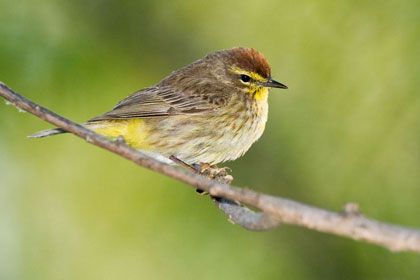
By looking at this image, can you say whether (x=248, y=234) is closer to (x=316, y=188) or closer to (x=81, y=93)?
(x=316, y=188)

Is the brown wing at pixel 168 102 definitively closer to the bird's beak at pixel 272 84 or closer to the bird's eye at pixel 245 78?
the bird's eye at pixel 245 78

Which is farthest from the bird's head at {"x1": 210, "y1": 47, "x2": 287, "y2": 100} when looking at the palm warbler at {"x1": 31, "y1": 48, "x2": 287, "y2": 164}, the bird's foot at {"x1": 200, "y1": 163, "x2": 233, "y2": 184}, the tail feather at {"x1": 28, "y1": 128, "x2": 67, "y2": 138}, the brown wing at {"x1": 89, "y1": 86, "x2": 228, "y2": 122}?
the tail feather at {"x1": 28, "y1": 128, "x2": 67, "y2": 138}

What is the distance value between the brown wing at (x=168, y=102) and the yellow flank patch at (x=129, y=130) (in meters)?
0.07

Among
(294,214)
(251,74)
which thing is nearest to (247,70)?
(251,74)

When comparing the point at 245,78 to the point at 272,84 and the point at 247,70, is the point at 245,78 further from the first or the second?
the point at 272,84

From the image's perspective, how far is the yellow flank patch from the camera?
3264 mm

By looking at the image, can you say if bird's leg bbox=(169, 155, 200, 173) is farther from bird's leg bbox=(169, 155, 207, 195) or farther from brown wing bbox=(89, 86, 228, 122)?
brown wing bbox=(89, 86, 228, 122)

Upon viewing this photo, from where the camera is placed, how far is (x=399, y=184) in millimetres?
2260

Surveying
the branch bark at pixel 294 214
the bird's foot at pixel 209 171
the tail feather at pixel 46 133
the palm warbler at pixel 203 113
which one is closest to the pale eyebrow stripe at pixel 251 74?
the palm warbler at pixel 203 113

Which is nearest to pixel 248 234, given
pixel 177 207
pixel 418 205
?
pixel 177 207

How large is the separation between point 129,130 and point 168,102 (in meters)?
0.46

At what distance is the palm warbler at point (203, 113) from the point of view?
330 centimetres

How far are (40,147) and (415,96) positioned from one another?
1603mm

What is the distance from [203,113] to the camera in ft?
11.7
